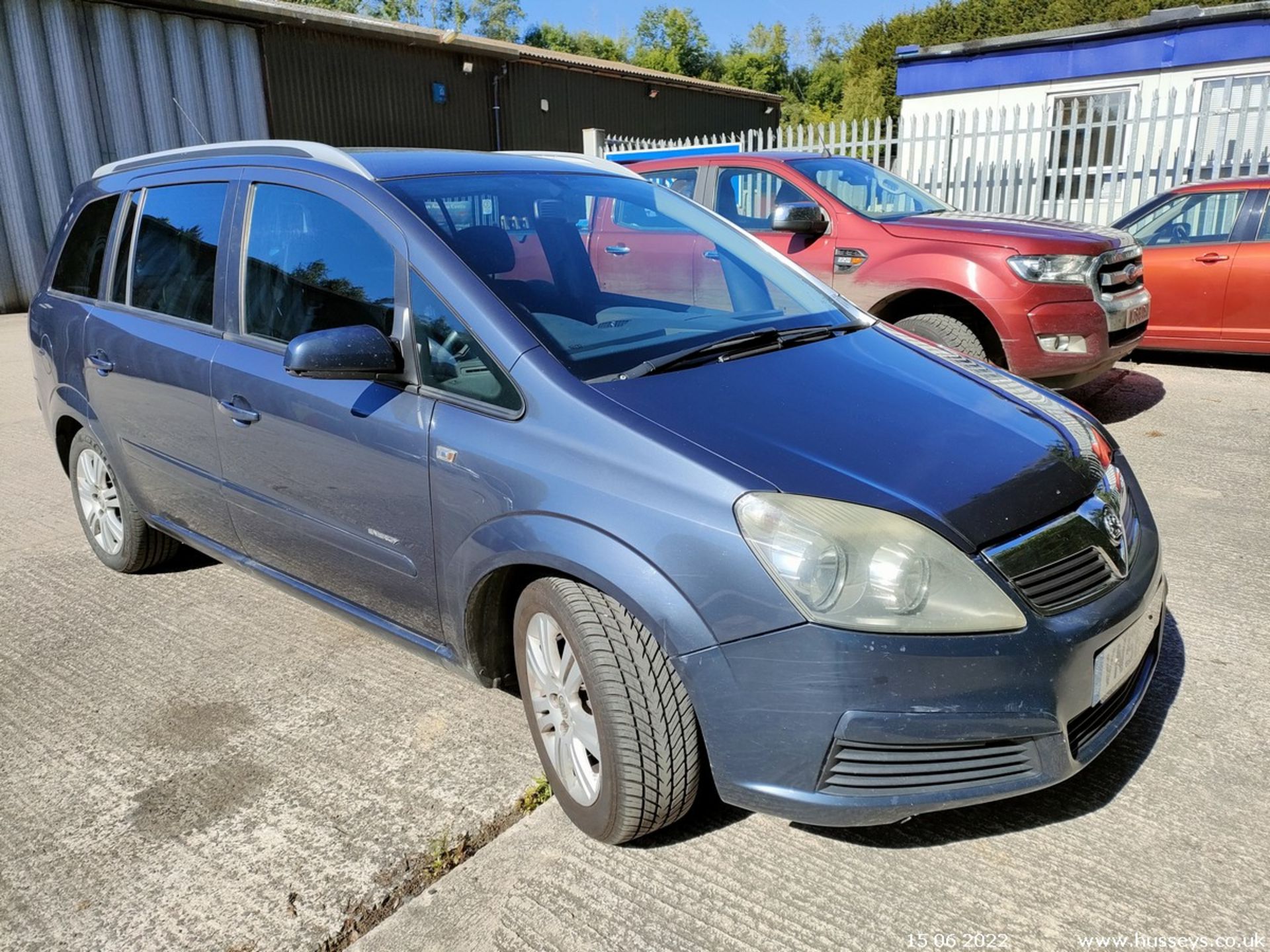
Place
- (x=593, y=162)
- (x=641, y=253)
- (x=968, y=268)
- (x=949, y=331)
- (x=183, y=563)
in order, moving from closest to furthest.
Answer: (x=641, y=253), (x=593, y=162), (x=183, y=563), (x=968, y=268), (x=949, y=331)

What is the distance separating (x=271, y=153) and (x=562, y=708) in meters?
2.12

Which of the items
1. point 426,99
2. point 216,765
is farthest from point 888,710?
point 426,99

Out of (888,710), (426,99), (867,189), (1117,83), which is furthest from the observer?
(426,99)

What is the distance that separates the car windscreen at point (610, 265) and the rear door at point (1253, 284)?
17.1 feet

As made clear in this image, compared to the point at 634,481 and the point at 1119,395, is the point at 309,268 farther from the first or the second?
the point at 1119,395

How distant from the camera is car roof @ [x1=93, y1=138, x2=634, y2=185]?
120 inches

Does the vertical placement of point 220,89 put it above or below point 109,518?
above

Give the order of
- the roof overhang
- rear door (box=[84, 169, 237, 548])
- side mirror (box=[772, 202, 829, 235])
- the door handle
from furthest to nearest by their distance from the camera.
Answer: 1. the roof overhang
2. side mirror (box=[772, 202, 829, 235])
3. rear door (box=[84, 169, 237, 548])
4. the door handle

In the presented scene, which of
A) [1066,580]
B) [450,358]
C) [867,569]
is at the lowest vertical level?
[1066,580]

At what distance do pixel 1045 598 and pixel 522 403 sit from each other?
1.30 m

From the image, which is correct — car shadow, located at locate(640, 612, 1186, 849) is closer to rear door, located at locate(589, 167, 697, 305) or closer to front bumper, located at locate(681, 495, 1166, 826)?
front bumper, located at locate(681, 495, 1166, 826)

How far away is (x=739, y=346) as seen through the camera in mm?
2801

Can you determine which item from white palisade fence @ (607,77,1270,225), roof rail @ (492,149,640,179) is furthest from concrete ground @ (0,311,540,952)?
white palisade fence @ (607,77,1270,225)

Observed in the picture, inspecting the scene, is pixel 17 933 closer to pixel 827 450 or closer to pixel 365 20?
pixel 827 450
